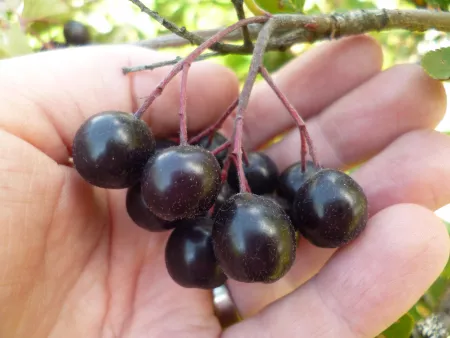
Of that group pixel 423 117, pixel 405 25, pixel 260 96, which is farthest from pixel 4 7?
pixel 423 117

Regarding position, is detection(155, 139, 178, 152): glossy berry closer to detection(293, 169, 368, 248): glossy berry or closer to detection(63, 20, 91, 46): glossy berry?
detection(293, 169, 368, 248): glossy berry

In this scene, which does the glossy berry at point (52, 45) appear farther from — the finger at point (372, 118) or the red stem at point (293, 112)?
the red stem at point (293, 112)

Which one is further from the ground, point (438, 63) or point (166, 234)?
point (438, 63)

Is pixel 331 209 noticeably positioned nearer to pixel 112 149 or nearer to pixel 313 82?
pixel 112 149

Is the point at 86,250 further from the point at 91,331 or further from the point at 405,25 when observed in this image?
the point at 405,25

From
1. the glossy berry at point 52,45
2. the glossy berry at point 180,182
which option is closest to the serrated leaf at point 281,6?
the glossy berry at point 180,182

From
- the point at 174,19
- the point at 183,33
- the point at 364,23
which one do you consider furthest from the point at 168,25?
the point at 174,19
